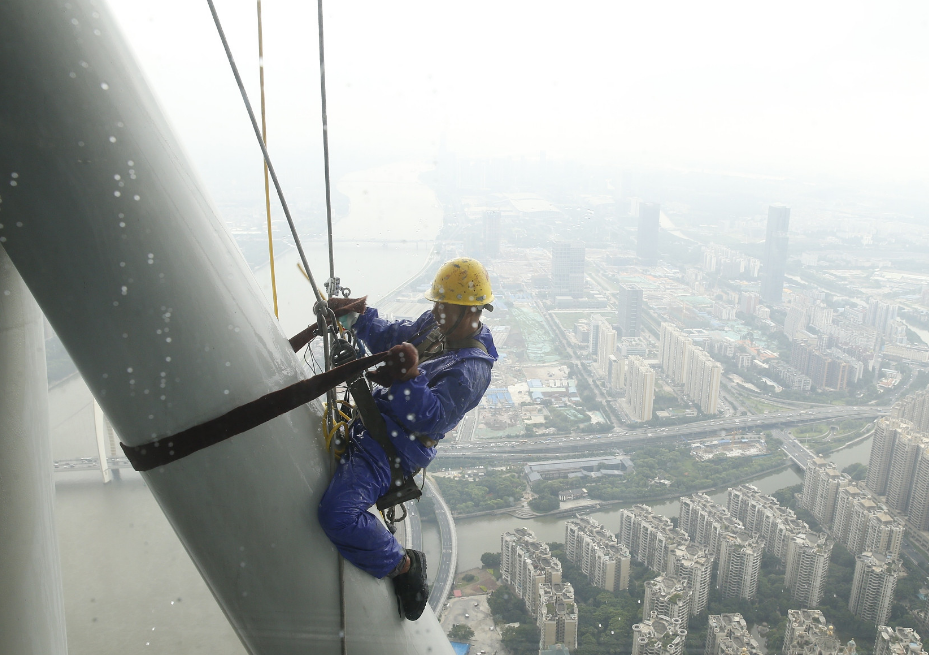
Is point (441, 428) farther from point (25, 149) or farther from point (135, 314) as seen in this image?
point (25, 149)

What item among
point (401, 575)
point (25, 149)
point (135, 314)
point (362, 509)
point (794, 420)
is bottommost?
point (794, 420)

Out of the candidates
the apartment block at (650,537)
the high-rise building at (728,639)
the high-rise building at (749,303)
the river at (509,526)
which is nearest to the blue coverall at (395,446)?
the high-rise building at (728,639)

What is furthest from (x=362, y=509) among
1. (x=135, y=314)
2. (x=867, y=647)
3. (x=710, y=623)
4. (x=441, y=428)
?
(x=867, y=647)

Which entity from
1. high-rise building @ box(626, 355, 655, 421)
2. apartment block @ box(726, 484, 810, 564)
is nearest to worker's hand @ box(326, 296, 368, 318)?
apartment block @ box(726, 484, 810, 564)

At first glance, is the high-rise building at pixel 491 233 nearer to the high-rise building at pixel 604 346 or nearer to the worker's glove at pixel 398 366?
the high-rise building at pixel 604 346

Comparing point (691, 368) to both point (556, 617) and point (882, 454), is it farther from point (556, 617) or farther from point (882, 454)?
point (556, 617)
